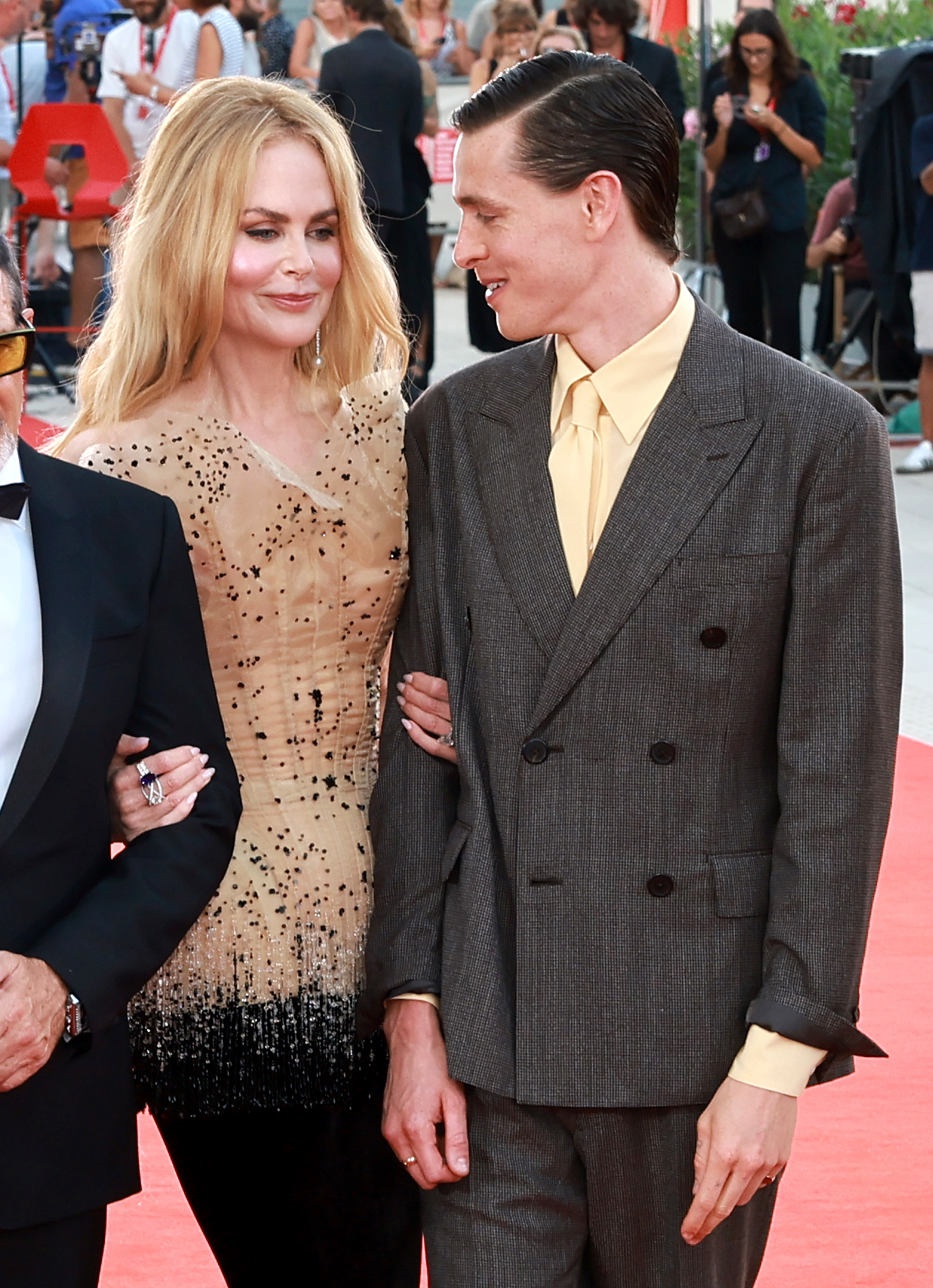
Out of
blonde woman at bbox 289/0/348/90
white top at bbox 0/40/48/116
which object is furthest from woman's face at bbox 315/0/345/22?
white top at bbox 0/40/48/116

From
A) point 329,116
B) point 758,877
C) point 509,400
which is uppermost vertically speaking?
point 329,116

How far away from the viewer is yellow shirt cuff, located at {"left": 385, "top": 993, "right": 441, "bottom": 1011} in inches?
84.0

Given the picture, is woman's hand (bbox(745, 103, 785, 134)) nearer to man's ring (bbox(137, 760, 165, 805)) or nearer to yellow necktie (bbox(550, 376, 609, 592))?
yellow necktie (bbox(550, 376, 609, 592))

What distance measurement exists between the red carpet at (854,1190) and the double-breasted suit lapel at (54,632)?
1.62 metres

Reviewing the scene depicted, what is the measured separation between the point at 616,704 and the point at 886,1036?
2.29 m

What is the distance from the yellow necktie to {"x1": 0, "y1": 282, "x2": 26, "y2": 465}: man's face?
61 centimetres

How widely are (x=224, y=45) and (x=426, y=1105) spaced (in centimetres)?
811

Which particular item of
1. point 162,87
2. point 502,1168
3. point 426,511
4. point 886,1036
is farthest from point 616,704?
point 162,87

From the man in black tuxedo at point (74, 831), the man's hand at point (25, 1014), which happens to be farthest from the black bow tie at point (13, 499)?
the man's hand at point (25, 1014)

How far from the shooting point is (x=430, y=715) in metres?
2.18

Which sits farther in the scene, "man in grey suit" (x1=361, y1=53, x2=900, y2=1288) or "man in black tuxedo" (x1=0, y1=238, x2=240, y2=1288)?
"man in grey suit" (x1=361, y1=53, x2=900, y2=1288)

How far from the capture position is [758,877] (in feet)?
6.73

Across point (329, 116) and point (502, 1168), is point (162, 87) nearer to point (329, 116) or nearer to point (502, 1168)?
point (329, 116)

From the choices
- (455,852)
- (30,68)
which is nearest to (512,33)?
(30,68)
